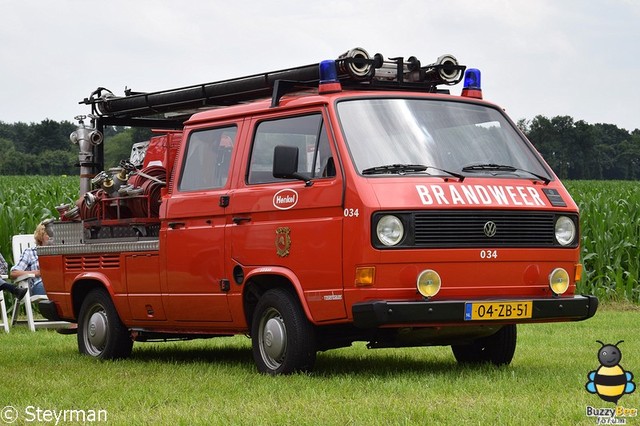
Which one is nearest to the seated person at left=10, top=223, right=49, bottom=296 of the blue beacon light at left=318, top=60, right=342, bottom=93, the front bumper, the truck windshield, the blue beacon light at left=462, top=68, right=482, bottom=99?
the blue beacon light at left=318, top=60, right=342, bottom=93

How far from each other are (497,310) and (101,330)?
495 cm

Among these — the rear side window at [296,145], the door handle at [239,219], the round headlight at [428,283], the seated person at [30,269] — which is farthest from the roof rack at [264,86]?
the seated person at [30,269]

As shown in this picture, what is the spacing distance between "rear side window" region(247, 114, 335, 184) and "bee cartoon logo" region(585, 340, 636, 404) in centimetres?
262

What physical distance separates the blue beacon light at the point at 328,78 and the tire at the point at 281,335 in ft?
5.66

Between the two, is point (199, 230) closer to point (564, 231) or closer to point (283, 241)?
point (283, 241)

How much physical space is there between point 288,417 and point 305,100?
348 cm

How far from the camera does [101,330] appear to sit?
1295cm

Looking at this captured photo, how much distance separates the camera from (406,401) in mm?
8289

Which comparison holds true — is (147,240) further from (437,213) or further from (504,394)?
(504,394)

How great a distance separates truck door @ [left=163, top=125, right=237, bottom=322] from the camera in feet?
36.2

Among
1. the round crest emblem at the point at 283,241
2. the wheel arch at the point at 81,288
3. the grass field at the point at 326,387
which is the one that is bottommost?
the grass field at the point at 326,387

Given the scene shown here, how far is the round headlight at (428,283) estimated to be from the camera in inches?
373

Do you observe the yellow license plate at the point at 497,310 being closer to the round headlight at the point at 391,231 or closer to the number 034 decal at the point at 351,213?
the round headlight at the point at 391,231

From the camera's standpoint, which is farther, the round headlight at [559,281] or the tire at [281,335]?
the round headlight at [559,281]
